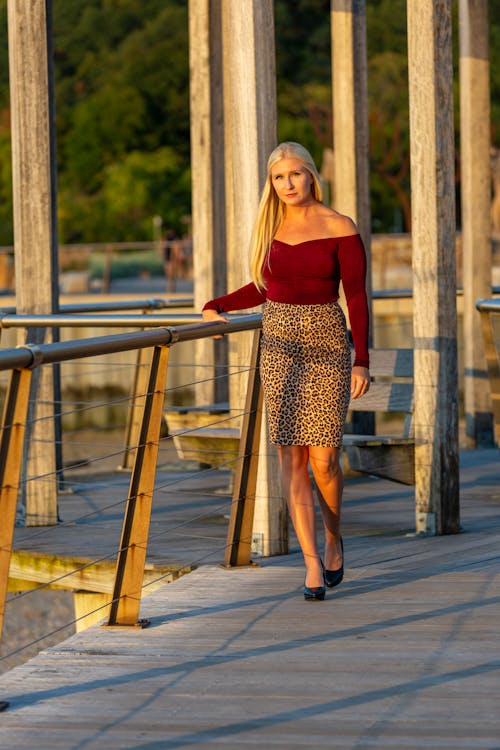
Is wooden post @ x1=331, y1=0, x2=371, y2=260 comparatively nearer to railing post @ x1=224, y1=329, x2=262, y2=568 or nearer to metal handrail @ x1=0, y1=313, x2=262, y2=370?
railing post @ x1=224, y1=329, x2=262, y2=568

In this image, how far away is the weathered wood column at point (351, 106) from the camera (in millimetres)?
9195

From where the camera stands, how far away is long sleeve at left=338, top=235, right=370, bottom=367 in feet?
16.3

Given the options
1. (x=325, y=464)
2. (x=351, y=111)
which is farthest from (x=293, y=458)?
(x=351, y=111)

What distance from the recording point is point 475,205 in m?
10.2

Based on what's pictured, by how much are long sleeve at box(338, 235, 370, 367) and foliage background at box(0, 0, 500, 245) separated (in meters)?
44.5

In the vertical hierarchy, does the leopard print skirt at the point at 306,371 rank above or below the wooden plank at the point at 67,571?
above

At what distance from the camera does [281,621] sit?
4.98 m

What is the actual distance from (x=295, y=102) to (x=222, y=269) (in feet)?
150

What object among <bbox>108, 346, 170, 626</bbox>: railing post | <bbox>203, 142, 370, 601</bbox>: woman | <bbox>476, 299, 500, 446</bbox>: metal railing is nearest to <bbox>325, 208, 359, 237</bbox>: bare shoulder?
<bbox>203, 142, 370, 601</bbox>: woman

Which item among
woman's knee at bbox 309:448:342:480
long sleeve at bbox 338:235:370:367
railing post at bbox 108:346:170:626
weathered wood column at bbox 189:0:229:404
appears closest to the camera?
railing post at bbox 108:346:170:626

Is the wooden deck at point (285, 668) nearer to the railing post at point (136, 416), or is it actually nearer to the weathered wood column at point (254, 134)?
the weathered wood column at point (254, 134)

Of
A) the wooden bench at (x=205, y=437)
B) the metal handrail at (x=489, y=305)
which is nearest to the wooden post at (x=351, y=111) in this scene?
the wooden bench at (x=205, y=437)

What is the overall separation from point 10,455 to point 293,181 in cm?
157

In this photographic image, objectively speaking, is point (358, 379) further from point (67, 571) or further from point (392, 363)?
point (392, 363)
